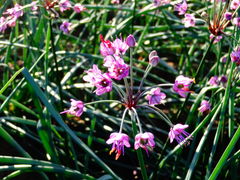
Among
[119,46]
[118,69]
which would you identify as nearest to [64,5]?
[119,46]

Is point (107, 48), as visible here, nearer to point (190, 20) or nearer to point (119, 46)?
point (119, 46)

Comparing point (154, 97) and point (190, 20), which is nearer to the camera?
point (154, 97)

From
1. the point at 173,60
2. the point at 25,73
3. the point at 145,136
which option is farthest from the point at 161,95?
the point at 173,60

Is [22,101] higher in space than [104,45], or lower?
lower

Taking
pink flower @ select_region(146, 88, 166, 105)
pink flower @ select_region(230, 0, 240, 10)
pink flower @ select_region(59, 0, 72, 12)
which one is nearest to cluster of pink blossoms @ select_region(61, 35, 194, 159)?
pink flower @ select_region(146, 88, 166, 105)

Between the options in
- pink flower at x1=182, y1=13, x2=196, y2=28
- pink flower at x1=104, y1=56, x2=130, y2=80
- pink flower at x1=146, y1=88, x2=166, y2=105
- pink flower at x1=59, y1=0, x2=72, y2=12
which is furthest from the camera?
pink flower at x1=182, y1=13, x2=196, y2=28

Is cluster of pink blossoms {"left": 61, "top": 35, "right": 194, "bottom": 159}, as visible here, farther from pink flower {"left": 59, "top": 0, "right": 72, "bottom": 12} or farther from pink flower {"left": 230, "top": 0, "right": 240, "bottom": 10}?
pink flower {"left": 230, "top": 0, "right": 240, "bottom": 10}

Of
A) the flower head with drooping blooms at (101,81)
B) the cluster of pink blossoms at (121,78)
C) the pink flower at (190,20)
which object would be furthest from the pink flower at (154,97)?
the pink flower at (190,20)

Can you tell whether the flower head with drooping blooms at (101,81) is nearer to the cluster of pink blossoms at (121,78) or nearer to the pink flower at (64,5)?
the cluster of pink blossoms at (121,78)

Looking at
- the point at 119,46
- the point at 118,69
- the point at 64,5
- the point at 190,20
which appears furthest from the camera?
the point at 190,20

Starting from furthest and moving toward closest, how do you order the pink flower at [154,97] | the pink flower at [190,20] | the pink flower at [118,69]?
the pink flower at [190,20] → the pink flower at [154,97] → the pink flower at [118,69]

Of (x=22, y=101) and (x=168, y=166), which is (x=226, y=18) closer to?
(x=168, y=166)
